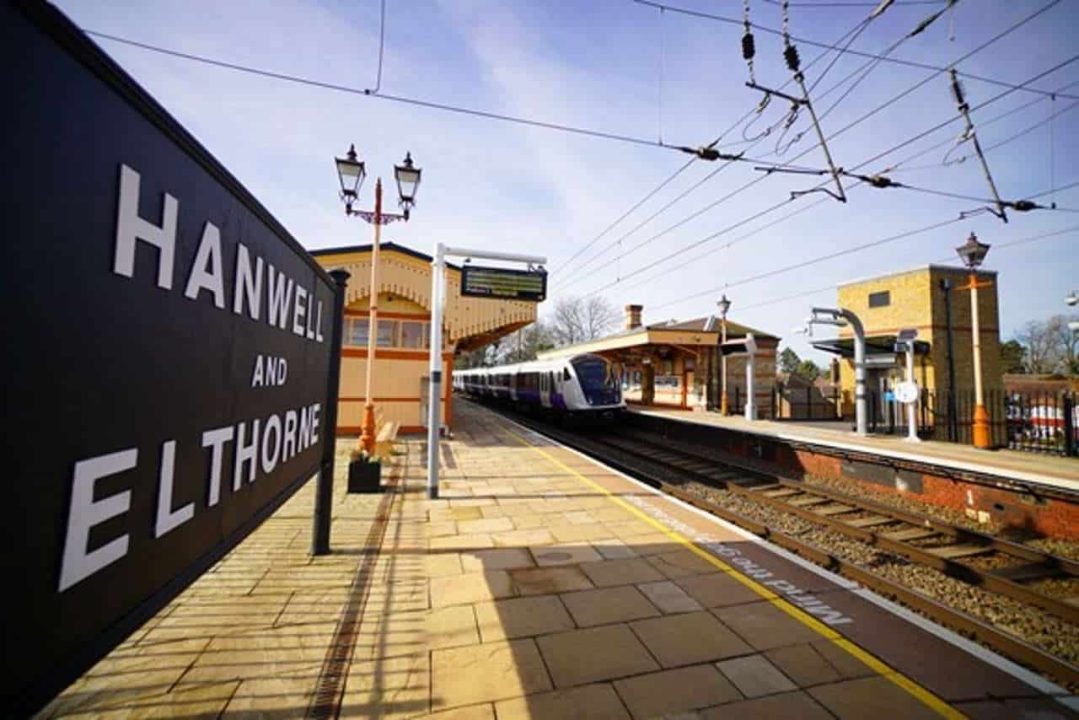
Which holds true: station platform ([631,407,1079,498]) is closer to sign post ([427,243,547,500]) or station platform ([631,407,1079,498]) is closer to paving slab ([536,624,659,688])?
paving slab ([536,624,659,688])

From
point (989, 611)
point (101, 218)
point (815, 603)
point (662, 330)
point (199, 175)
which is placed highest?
point (662, 330)

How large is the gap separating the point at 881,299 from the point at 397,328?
24880mm

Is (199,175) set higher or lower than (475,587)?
higher

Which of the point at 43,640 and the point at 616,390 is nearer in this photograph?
the point at 43,640

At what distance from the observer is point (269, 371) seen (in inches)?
109

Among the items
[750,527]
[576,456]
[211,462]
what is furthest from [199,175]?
[576,456]

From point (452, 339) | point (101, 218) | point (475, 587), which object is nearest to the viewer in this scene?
point (101, 218)

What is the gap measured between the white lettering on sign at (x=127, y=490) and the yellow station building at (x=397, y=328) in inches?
421

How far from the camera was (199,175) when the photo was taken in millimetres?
1835

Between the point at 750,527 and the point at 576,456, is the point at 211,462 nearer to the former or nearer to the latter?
the point at 750,527

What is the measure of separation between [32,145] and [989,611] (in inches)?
274

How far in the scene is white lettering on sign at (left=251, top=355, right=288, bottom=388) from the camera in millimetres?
2570

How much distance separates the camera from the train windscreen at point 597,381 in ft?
54.4

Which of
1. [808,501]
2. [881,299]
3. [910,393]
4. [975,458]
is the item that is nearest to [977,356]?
[910,393]
